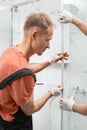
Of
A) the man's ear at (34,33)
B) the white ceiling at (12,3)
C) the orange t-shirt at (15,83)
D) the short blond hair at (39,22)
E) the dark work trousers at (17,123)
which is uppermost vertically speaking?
the white ceiling at (12,3)

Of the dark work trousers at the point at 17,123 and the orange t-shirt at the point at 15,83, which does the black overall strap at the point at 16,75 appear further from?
the dark work trousers at the point at 17,123

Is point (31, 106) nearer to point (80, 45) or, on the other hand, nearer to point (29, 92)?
point (29, 92)

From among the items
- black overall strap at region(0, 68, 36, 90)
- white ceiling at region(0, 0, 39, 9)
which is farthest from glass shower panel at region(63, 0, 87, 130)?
black overall strap at region(0, 68, 36, 90)

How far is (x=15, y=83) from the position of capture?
110 cm

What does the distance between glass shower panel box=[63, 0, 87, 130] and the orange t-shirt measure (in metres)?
0.59

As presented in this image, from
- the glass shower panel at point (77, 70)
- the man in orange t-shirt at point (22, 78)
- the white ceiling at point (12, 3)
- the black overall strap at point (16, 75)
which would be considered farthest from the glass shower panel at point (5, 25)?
the black overall strap at point (16, 75)

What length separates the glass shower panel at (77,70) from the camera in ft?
5.35

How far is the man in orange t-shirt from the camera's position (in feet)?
3.63

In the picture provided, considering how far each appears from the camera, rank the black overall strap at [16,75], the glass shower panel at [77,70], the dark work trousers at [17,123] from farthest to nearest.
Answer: the glass shower panel at [77,70] < the dark work trousers at [17,123] < the black overall strap at [16,75]

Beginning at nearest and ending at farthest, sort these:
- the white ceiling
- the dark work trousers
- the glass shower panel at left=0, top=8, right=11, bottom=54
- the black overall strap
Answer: the black overall strap, the dark work trousers, the white ceiling, the glass shower panel at left=0, top=8, right=11, bottom=54

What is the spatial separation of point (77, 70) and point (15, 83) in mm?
728

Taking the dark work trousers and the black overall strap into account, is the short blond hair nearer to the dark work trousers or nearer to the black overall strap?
the black overall strap

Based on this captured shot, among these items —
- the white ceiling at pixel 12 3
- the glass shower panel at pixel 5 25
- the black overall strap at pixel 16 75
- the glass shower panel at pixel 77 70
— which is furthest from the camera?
the glass shower panel at pixel 5 25

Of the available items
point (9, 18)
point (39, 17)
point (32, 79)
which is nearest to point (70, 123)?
point (32, 79)
